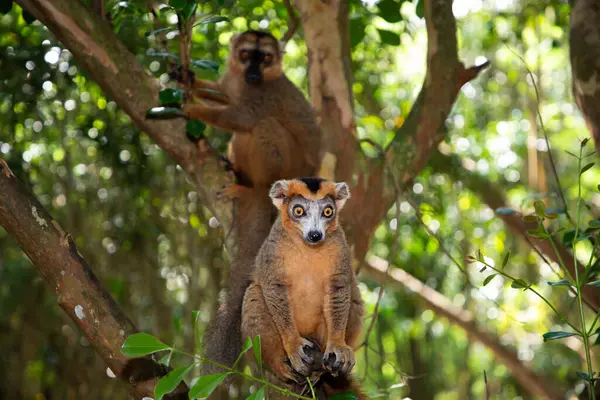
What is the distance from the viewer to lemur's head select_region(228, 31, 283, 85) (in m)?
7.12

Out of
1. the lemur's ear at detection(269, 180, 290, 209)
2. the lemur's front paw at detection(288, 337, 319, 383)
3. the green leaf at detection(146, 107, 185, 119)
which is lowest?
the lemur's front paw at detection(288, 337, 319, 383)

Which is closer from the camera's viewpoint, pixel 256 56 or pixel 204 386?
pixel 204 386

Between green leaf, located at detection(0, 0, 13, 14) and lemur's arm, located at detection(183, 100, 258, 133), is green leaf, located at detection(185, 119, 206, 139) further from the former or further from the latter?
green leaf, located at detection(0, 0, 13, 14)

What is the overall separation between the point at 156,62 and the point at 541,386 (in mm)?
7403

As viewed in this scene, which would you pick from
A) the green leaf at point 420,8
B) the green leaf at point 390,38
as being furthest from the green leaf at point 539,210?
the green leaf at point 390,38

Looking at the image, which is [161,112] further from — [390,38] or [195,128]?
[390,38]

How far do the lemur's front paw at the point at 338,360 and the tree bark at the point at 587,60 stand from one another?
2.89 metres

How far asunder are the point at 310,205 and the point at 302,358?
39.1 inches

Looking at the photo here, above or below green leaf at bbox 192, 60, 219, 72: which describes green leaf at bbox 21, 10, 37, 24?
above

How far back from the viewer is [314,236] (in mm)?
4406

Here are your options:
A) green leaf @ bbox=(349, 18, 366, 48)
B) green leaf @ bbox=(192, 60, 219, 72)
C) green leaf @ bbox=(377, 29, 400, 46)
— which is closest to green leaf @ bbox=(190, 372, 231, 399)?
green leaf @ bbox=(192, 60, 219, 72)

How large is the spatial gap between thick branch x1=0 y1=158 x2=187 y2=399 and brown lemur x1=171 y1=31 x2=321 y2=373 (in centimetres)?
121

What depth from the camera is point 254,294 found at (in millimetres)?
4781

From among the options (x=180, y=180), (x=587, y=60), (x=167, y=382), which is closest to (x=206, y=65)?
(x=167, y=382)
